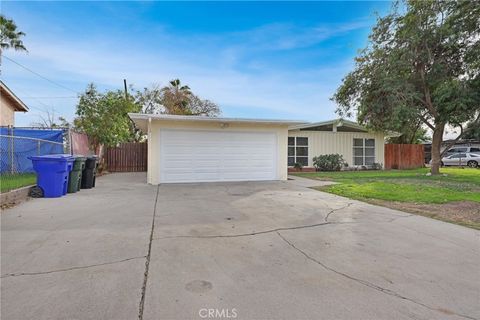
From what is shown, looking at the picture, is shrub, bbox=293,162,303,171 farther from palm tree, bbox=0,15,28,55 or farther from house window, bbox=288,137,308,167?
palm tree, bbox=0,15,28,55

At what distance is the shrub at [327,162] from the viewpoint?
1706cm

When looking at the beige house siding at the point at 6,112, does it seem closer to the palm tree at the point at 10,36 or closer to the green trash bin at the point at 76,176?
the palm tree at the point at 10,36

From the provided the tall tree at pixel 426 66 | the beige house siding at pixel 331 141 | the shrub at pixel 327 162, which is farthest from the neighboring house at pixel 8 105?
the tall tree at pixel 426 66

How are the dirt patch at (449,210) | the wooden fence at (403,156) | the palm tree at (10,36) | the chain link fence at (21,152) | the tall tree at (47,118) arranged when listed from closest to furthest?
1. the dirt patch at (449,210)
2. the chain link fence at (21,152)
3. the palm tree at (10,36)
4. the wooden fence at (403,156)
5. the tall tree at (47,118)

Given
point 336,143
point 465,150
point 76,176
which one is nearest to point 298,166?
point 336,143

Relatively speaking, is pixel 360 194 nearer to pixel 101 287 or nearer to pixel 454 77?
pixel 101 287

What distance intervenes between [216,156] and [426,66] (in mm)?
11710

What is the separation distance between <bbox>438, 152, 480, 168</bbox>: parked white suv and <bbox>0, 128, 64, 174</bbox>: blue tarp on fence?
28315mm

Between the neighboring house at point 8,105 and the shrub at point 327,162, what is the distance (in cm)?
1769

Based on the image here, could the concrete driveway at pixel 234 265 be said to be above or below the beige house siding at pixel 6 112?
below

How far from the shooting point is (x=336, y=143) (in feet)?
58.5

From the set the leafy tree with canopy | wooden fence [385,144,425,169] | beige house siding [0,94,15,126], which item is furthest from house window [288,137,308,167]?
beige house siding [0,94,15,126]

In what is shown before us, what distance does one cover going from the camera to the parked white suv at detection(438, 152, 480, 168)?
22.0m

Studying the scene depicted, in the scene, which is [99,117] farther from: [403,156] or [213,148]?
[403,156]
